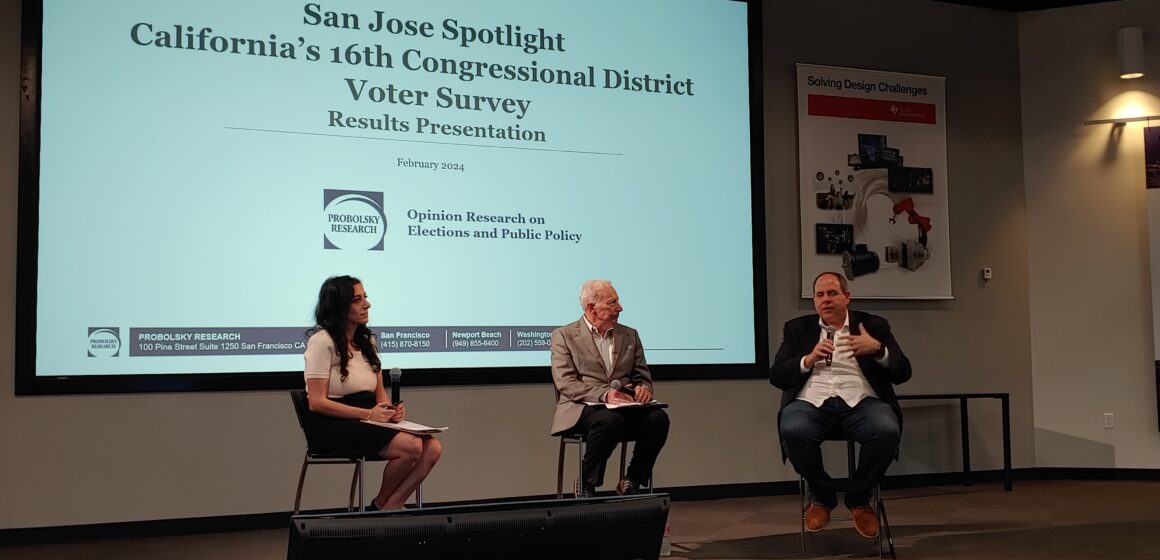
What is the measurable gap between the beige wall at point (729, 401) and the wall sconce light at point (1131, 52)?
2.00 ft

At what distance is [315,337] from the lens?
144 inches

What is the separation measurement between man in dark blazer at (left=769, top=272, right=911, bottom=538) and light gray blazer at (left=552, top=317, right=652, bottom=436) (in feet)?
2.01

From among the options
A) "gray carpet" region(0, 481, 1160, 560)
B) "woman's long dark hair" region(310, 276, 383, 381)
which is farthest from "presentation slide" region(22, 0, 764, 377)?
"woman's long dark hair" region(310, 276, 383, 381)

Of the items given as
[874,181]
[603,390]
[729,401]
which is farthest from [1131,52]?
[603,390]

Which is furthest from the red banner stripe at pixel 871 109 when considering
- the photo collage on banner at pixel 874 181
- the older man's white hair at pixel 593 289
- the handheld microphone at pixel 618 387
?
the handheld microphone at pixel 618 387

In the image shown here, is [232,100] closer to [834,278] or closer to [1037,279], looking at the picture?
[834,278]

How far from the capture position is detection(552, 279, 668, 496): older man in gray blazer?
12.4 feet

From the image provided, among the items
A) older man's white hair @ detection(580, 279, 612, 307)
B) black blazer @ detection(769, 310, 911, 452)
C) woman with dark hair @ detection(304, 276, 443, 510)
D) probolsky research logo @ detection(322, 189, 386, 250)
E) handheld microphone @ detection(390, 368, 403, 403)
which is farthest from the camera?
probolsky research logo @ detection(322, 189, 386, 250)

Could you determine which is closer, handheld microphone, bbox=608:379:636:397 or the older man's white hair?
handheld microphone, bbox=608:379:636:397

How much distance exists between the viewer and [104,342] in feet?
14.1

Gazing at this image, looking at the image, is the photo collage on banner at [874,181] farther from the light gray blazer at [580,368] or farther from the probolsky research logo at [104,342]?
the probolsky research logo at [104,342]

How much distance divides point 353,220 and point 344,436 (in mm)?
1378

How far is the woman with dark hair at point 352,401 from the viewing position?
3.61m

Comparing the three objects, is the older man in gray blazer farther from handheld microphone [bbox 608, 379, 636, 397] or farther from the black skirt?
the black skirt
